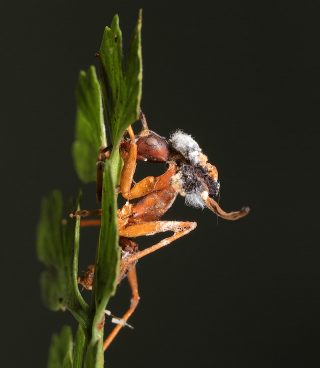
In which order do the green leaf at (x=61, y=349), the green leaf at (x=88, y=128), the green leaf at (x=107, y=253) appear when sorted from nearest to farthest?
1. the green leaf at (x=107, y=253)
2. the green leaf at (x=88, y=128)
3. the green leaf at (x=61, y=349)

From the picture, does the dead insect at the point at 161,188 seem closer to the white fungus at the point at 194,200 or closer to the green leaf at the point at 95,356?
the white fungus at the point at 194,200

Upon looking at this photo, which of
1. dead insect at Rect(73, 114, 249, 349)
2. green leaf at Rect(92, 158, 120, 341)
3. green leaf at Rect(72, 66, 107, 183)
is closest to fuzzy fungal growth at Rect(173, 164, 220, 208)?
dead insect at Rect(73, 114, 249, 349)

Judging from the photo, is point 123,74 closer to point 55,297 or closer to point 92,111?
point 92,111

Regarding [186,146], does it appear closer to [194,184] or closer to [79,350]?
[194,184]

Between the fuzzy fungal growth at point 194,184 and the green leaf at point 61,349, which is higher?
the fuzzy fungal growth at point 194,184

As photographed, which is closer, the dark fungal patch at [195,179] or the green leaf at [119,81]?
the green leaf at [119,81]

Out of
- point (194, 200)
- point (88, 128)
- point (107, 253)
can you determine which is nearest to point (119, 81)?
point (88, 128)

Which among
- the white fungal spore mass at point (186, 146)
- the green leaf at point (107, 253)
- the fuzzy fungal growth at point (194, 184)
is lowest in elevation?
the green leaf at point (107, 253)

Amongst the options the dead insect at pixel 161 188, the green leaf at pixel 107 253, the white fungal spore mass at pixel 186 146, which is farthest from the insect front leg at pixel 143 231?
the green leaf at pixel 107 253
